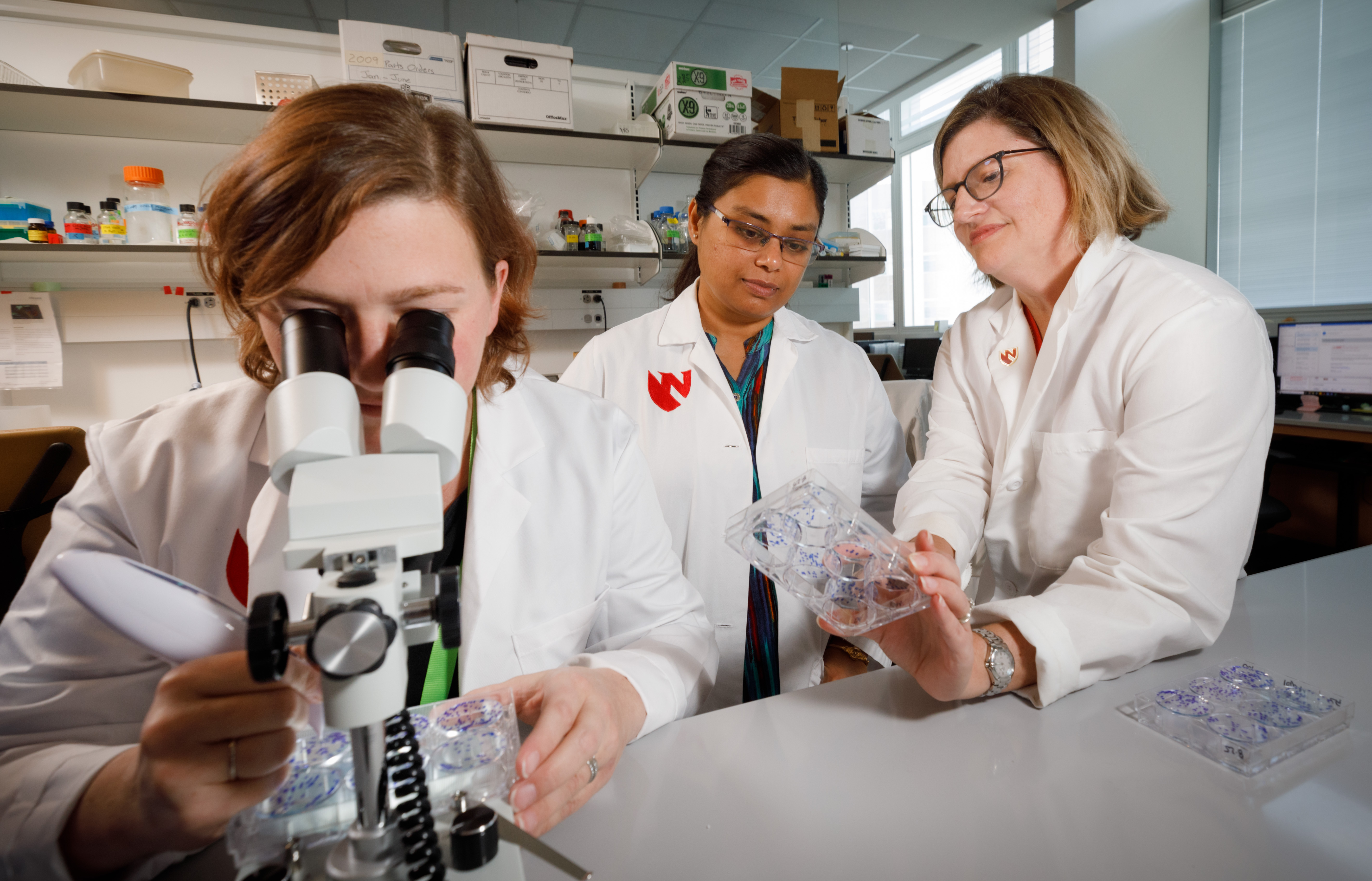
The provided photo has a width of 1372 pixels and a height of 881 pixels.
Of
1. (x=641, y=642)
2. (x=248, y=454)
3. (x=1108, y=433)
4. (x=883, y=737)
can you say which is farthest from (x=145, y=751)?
(x=1108, y=433)

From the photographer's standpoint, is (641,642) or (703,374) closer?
(641,642)

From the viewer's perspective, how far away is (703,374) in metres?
1.81

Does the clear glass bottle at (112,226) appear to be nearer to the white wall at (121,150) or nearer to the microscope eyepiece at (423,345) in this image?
the white wall at (121,150)

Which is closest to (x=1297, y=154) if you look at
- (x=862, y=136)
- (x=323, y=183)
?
(x=862, y=136)

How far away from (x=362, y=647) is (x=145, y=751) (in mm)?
284

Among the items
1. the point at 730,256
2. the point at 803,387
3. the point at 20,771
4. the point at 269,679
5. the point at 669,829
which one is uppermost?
the point at 730,256

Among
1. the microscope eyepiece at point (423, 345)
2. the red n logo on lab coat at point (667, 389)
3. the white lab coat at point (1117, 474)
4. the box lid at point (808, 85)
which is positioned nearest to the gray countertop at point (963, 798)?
→ the white lab coat at point (1117, 474)

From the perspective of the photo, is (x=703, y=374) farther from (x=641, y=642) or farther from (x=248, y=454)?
(x=248, y=454)

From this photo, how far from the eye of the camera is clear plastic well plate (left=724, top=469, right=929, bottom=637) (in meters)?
0.90

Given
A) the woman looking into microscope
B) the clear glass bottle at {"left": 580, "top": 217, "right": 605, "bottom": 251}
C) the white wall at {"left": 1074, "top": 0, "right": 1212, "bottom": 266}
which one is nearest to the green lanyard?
the woman looking into microscope

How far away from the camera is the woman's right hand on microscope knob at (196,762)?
501mm

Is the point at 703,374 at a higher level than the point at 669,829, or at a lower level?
higher

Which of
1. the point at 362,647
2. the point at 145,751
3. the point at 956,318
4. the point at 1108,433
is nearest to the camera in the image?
the point at 362,647

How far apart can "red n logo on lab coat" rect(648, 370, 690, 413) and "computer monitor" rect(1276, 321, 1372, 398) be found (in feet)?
11.0
